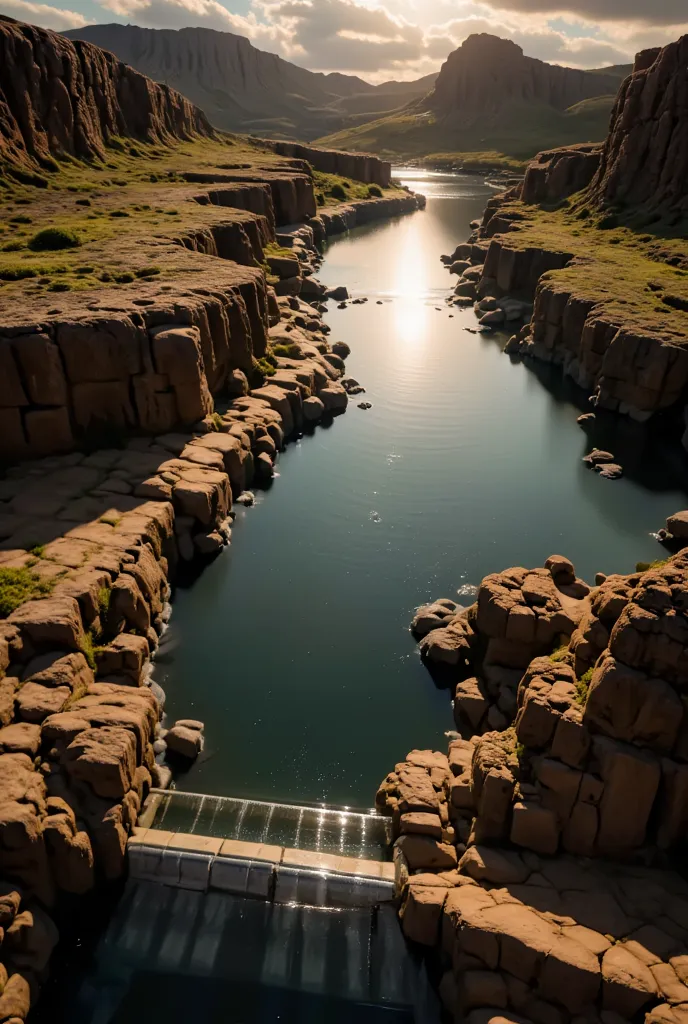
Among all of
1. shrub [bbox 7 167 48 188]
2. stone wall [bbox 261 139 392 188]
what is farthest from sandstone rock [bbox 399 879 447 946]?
stone wall [bbox 261 139 392 188]

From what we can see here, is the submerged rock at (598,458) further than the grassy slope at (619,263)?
No

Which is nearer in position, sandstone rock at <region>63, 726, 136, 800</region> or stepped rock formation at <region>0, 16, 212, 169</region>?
sandstone rock at <region>63, 726, 136, 800</region>

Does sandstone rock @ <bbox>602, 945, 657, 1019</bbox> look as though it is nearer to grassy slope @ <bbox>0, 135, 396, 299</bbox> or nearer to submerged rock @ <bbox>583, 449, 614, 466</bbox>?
submerged rock @ <bbox>583, 449, 614, 466</bbox>

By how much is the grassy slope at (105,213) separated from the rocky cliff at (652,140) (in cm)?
4367

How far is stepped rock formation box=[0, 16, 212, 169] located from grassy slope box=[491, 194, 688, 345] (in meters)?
46.9

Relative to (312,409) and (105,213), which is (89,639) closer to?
(312,409)

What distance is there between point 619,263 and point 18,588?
60801 mm

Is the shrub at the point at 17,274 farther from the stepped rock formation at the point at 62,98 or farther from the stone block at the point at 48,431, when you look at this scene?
the stepped rock formation at the point at 62,98

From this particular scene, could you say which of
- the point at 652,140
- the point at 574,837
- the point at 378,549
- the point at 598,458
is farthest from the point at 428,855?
the point at 652,140

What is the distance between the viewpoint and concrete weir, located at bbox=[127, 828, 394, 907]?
18.8m

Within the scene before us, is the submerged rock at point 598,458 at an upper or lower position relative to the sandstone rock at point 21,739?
lower

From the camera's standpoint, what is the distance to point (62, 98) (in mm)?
75375

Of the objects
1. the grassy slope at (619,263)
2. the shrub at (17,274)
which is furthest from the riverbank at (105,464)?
the grassy slope at (619,263)

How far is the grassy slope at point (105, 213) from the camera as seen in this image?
42.8 m
